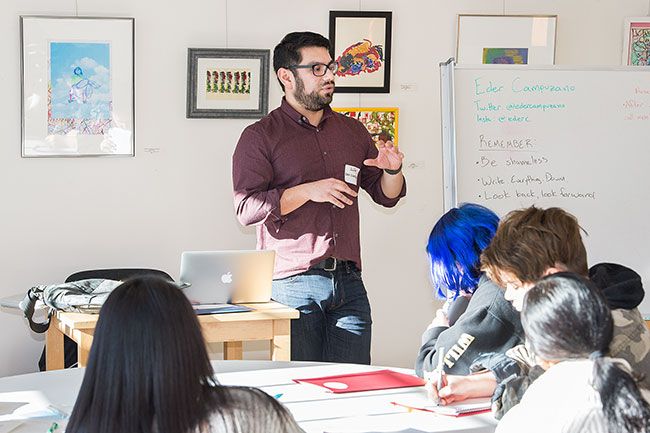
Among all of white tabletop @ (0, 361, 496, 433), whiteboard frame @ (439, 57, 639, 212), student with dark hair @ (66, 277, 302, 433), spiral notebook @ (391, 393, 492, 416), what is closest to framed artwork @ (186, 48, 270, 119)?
whiteboard frame @ (439, 57, 639, 212)

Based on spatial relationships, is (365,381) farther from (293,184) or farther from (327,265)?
(293,184)

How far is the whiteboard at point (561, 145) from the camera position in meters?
4.29

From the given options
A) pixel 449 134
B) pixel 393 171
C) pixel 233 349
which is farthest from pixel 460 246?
pixel 449 134

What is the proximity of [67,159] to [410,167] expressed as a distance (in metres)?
1.79

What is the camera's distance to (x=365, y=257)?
5.12 metres

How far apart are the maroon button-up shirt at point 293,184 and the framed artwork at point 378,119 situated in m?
1.31

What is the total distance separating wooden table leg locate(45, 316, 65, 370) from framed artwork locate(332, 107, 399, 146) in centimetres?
202

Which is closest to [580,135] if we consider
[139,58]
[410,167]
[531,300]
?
[410,167]

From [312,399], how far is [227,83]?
A: 2712 mm

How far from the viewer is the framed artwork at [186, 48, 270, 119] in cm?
484

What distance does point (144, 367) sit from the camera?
1471mm

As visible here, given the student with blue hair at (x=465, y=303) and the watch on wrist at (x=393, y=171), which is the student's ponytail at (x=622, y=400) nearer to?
the student with blue hair at (x=465, y=303)

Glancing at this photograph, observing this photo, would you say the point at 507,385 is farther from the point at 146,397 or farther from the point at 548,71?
the point at 548,71

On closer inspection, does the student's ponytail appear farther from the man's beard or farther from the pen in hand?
the man's beard
